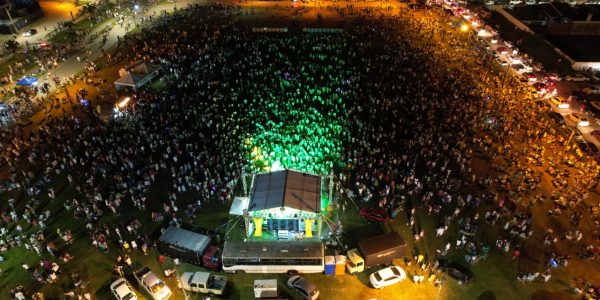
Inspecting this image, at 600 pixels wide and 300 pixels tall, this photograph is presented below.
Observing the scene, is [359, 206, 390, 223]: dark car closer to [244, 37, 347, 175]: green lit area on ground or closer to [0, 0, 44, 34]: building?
[244, 37, 347, 175]: green lit area on ground

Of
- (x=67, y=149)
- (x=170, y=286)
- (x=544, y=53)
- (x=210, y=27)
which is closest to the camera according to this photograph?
(x=170, y=286)

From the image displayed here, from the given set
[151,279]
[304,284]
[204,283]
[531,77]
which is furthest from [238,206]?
[531,77]

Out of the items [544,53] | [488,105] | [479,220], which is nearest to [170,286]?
[479,220]

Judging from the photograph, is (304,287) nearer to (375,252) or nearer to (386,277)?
(375,252)

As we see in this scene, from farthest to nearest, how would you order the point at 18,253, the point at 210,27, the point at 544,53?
the point at 210,27 → the point at 544,53 → the point at 18,253

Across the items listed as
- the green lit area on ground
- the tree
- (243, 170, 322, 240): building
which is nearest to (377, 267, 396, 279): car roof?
(243, 170, 322, 240): building

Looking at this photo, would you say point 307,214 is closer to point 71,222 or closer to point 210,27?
point 71,222
